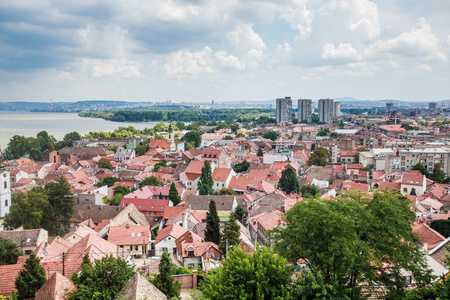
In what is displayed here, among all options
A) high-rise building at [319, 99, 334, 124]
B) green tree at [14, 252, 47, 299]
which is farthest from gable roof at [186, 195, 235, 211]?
high-rise building at [319, 99, 334, 124]

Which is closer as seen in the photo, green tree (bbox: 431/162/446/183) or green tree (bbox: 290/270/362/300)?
green tree (bbox: 290/270/362/300)

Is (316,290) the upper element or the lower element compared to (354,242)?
lower

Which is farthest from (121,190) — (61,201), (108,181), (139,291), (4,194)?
(139,291)

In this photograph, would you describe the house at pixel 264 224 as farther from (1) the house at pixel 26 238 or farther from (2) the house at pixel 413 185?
(2) the house at pixel 413 185

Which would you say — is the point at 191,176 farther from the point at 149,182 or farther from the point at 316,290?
the point at 316,290

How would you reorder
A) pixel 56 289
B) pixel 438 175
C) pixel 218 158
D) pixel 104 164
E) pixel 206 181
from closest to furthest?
1. pixel 56 289
2. pixel 206 181
3. pixel 438 175
4. pixel 218 158
5. pixel 104 164

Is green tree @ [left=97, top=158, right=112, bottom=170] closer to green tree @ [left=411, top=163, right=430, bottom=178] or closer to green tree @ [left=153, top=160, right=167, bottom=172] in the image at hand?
green tree @ [left=153, top=160, right=167, bottom=172]
